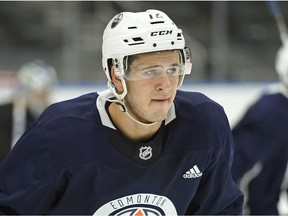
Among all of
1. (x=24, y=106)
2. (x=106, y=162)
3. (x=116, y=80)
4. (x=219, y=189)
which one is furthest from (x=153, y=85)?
(x=24, y=106)

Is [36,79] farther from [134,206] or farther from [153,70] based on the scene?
[153,70]

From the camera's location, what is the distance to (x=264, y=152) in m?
3.37

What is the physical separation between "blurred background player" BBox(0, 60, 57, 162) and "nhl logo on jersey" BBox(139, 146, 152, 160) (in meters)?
2.58

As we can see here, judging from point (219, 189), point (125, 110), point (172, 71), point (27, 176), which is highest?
point (172, 71)

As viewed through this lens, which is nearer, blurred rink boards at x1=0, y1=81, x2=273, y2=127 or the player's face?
the player's face

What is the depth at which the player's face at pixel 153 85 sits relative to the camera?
2035mm

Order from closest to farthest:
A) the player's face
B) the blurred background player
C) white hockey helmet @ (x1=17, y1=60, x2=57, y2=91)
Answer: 1. the player's face
2. the blurred background player
3. white hockey helmet @ (x1=17, y1=60, x2=57, y2=91)

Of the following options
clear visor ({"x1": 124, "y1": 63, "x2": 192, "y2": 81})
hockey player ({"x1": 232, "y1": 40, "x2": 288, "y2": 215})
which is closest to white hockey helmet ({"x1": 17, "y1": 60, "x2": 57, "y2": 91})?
hockey player ({"x1": 232, "y1": 40, "x2": 288, "y2": 215})

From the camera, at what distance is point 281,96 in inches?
135

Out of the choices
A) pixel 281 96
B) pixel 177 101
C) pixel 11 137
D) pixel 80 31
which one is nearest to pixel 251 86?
pixel 80 31

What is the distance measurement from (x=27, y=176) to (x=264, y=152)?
5.02 ft

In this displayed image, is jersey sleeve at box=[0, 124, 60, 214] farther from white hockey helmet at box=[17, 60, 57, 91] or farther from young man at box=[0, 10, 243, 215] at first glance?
white hockey helmet at box=[17, 60, 57, 91]

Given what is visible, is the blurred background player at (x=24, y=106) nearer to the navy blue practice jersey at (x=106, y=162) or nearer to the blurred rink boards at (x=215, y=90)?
the blurred rink boards at (x=215, y=90)

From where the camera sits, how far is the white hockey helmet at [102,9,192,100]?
2.05m
